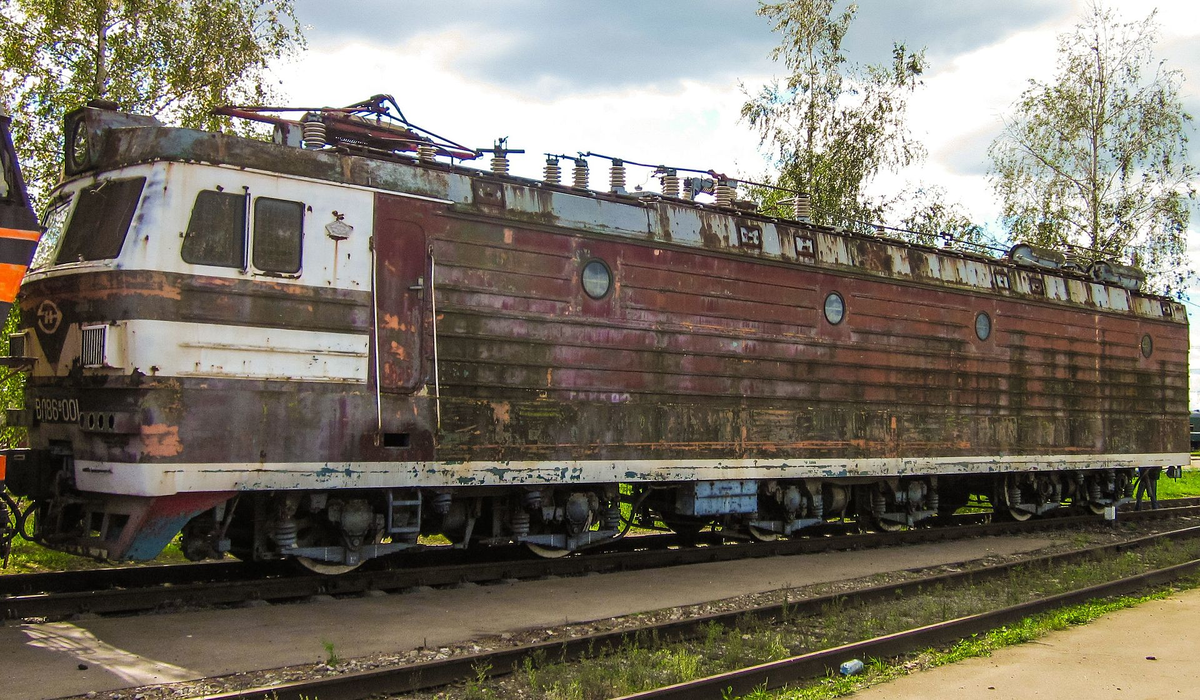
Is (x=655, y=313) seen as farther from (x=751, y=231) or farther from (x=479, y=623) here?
(x=479, y=623)

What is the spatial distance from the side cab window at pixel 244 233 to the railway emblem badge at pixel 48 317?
1.27 m

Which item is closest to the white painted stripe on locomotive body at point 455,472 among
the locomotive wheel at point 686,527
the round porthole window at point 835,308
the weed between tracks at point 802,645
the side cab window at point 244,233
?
the locomotive wheel at point 686,527

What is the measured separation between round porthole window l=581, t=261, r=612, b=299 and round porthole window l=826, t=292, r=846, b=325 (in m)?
3.24

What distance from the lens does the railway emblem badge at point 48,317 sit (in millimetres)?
7371

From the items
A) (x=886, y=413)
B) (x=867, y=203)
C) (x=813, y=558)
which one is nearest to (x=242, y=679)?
(x=813, y=558)

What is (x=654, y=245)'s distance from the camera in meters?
9.80

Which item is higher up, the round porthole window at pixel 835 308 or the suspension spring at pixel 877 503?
the round porthole window at pixel 835 308

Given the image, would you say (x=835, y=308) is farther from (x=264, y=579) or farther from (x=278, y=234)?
(x=264, y=579)

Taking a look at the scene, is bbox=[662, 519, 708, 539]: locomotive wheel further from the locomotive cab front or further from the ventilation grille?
the ventilation grille

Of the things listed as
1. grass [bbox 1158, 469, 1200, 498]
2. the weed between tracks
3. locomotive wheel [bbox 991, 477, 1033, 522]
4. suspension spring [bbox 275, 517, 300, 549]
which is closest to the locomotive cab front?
suspension spring [bbox 275, 517, 300, 549]

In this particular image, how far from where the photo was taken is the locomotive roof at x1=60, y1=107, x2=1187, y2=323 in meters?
7.32

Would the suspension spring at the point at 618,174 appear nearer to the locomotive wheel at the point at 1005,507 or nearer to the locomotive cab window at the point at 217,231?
the locomotive cab window at the point at 217,231

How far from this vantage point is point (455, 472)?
322 inches

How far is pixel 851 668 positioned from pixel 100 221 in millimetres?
6251
